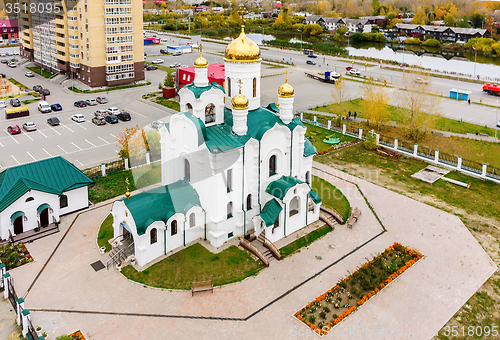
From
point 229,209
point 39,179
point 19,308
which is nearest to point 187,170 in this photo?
point 229,209

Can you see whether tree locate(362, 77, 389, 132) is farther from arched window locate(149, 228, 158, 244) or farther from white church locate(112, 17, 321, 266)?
arched window locate(149, 228, 158, 244)

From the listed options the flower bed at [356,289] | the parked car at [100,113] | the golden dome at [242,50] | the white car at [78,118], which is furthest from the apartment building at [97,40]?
the flower bed at [356,289]

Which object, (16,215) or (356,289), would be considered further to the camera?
(16,215)

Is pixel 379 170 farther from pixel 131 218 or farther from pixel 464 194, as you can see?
pixel 131 218

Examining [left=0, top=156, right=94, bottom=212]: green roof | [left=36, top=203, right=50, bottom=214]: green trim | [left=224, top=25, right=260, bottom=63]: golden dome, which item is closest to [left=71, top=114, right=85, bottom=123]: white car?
[left=0, top=156, right=94, bottom=212]: green roof

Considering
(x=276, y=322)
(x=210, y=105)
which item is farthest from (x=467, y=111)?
(x=276, y=322)

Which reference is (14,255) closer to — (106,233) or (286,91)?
(106,233)
